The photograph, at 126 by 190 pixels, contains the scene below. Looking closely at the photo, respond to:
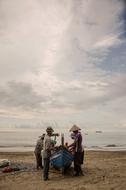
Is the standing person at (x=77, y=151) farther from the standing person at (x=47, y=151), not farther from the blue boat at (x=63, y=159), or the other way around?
the standing person at (x=47, y=151)

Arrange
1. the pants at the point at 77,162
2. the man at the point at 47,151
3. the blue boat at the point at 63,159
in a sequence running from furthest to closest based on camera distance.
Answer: the blue boat at the point at 63,159 → the pants at the point at 77,162 → the man at the point at 47,151

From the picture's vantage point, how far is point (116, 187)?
13297 millimetres

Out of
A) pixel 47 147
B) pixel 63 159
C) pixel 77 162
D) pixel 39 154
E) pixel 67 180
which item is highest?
pixel 47 147

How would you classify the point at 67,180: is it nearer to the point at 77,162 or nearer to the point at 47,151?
the point at 77,162

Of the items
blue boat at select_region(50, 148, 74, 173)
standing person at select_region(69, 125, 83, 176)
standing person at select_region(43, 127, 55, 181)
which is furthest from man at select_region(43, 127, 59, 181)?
standing person at select_region(69, 125, 83, 176)

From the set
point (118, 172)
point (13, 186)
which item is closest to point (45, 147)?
point (13, 186)

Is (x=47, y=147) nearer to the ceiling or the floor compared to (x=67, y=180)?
nearer to the ceiling

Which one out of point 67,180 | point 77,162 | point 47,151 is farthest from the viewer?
point 77,162

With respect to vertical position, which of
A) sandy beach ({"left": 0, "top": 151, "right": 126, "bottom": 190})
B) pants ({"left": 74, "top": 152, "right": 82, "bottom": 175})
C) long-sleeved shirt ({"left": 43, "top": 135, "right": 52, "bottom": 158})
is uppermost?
long-sleeved shirt ({"left": 43, "top": 135, "right": 52, "bottom": 158})

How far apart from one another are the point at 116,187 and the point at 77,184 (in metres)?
1.66

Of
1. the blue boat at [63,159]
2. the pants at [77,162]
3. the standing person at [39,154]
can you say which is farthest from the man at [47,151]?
the standing person at [39,154]

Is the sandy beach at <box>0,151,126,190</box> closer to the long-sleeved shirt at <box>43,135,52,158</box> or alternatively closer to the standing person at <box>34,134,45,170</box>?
the standing person at <box>34,134,45,170</box>

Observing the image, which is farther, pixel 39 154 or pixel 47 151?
pixel 39 154

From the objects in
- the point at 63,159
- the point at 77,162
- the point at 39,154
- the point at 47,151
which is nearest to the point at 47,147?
the point at 47,151
